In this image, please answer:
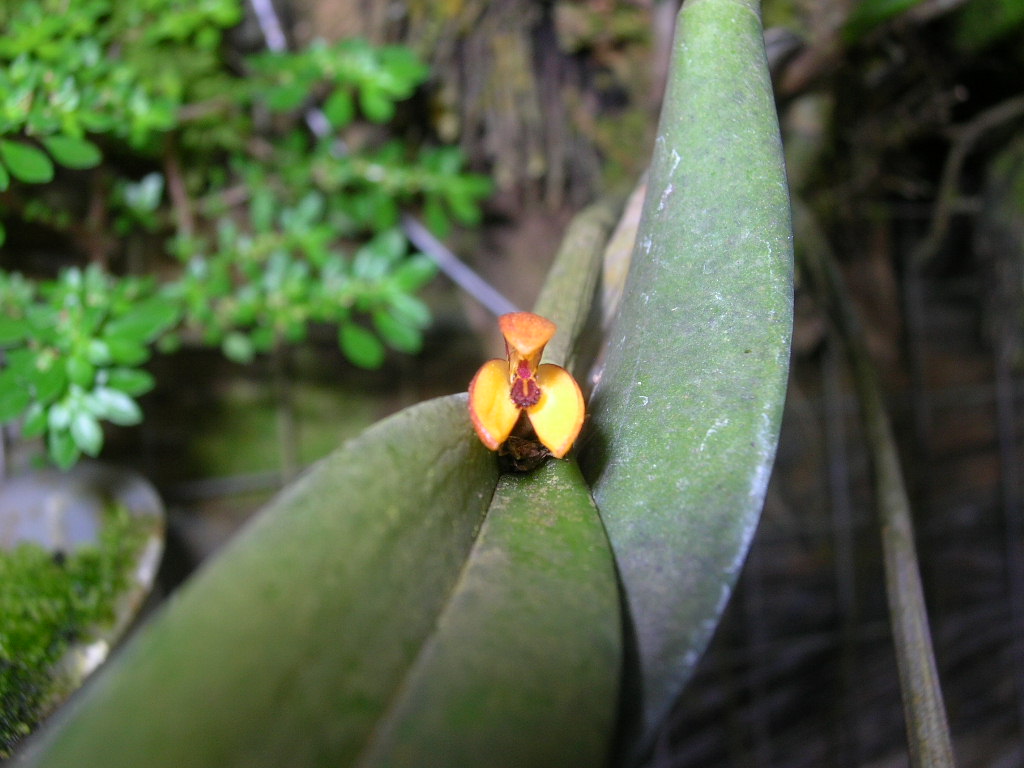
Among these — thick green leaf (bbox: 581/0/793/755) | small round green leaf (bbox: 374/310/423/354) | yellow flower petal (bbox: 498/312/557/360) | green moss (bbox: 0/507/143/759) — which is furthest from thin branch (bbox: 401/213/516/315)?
yellow flower petal (bbox: 498/312/557/360)

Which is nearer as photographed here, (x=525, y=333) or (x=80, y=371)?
(x=525, y=333)

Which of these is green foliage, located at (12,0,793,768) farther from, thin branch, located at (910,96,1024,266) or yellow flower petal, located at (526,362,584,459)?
thin branch, located at (910,96,1024,266)

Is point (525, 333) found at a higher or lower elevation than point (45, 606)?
higher

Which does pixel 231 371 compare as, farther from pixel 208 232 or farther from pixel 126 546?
pixel 126 546

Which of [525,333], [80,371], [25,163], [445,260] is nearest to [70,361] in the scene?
[80,371]

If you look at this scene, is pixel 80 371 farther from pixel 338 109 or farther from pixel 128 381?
pixel 338 109

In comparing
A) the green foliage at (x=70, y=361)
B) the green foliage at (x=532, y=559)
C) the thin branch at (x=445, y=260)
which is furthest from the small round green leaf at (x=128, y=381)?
the thin branch at (x=445, y=260)
